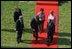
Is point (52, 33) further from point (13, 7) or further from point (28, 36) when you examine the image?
point (13, 7)

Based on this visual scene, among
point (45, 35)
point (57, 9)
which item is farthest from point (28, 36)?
point (57, 9)

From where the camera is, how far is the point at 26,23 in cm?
3628

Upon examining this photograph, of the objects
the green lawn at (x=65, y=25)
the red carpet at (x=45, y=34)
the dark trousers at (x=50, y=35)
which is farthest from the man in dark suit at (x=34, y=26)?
the green lawn at (x=65, y=25)

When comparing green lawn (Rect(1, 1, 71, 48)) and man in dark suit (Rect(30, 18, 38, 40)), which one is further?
green lawn (Rect(1, 1, 71, 48))

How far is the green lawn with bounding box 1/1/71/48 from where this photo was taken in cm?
3222

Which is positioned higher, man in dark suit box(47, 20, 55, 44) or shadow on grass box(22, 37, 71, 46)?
man in dark suit box(47, 20, 55, 44)

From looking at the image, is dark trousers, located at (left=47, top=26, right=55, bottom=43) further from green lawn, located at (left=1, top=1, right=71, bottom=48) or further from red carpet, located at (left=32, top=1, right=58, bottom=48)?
green lawn, located at (left=1, top=1, right=71, bottom=48)

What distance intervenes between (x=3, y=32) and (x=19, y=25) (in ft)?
9.18

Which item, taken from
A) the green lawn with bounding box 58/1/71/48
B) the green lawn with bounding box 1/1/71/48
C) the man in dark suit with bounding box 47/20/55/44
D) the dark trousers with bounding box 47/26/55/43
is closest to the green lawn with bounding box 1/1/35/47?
the green lawn with bounding box 1/1/71/48

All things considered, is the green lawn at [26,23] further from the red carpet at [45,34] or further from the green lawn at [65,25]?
the red carpet at [45,34]

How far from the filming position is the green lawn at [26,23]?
106 feet

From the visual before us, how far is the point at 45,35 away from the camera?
33.6m

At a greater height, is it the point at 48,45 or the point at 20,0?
the point at 20,0

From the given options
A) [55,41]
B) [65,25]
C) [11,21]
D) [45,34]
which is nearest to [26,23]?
[11,21]
